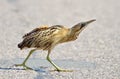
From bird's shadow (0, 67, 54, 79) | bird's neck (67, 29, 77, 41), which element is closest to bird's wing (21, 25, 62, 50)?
bird's neck (67, 29, 77, 41)

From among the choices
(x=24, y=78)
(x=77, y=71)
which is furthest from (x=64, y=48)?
(x=24, y=78)

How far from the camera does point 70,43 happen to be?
13.6m

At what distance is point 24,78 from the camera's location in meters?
9.72

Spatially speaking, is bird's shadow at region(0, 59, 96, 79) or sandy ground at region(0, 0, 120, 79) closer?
bird's shadow at region(0, 59, 96, 79)

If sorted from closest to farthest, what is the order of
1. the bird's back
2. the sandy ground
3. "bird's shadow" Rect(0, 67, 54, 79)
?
"bird's shadow" Rect(0, 67, 54, 79) < the bird's back < the sandy ground

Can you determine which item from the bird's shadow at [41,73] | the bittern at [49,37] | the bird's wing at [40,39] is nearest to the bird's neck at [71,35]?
the bittern at [49,37]

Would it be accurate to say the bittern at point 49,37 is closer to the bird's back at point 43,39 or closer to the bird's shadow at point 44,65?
the bird's back at point 43,39

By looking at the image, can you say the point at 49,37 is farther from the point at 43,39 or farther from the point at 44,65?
the point at 44,65

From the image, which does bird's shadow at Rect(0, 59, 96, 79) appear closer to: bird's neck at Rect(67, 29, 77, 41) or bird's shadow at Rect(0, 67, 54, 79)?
bird's shadow at Rect(0, 67, 54, 79)

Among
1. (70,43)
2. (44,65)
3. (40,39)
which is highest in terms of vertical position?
(70,43)

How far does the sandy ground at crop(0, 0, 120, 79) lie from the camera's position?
34.0 ft

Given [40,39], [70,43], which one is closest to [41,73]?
[40,39]

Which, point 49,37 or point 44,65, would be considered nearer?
point 49,37

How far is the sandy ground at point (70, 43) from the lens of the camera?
34.0ft
